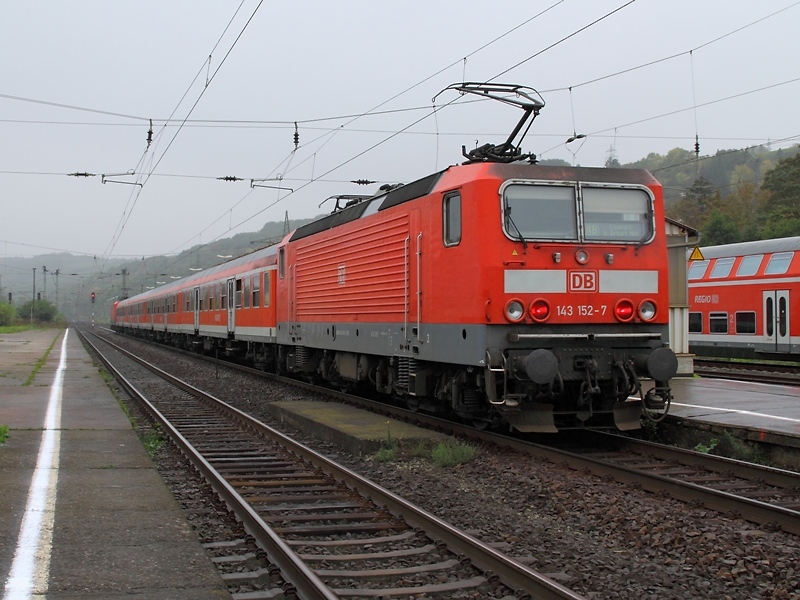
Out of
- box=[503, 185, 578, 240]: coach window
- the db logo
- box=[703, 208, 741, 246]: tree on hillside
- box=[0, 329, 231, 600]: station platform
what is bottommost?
box=[0, 329, 231, 600]: station platform

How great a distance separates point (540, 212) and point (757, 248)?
675 inches

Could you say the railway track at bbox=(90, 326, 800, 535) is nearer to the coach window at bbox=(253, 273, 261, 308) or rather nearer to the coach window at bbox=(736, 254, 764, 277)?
the coach window at bbox=(253, 273, 261, 308)

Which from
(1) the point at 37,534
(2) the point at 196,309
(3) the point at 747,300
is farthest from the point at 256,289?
(1) the point at 37,534

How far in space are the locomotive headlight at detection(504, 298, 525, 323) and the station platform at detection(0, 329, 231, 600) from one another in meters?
4.06

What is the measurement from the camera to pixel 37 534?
19.9 feet

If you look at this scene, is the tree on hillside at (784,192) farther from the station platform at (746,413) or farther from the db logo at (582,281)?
the db logo at (582,281)

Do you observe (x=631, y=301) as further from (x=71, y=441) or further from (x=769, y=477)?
(x=71, y=441)

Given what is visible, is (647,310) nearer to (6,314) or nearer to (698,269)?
(698,269)

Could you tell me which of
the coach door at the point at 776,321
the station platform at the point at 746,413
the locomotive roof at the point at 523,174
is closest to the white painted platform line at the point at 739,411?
the station platform at the point at 746,413

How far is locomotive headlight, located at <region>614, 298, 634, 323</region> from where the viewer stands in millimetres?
9641

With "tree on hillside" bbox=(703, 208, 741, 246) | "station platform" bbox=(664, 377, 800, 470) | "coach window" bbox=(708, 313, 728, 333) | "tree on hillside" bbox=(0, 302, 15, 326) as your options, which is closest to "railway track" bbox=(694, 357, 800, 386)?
"coach window" bbox=(708, 313, 728, 333)

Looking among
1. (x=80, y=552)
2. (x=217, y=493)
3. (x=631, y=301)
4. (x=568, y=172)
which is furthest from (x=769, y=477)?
(x=80, y=552)

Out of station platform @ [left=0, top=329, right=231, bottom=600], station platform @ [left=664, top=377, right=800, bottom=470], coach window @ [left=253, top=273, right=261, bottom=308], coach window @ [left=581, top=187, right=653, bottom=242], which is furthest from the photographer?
coach window @ [left=253, top=273, right=261, bottom=308]

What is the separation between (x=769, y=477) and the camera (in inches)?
310
